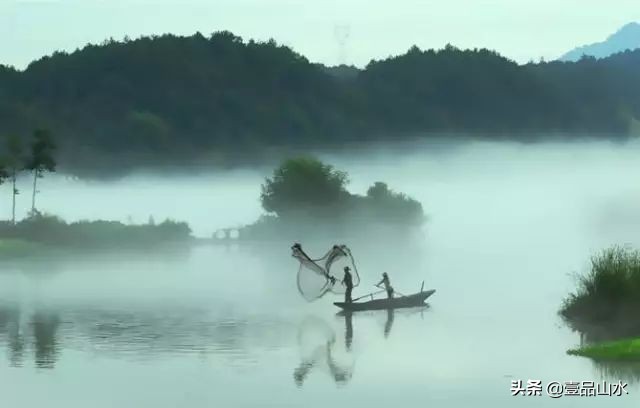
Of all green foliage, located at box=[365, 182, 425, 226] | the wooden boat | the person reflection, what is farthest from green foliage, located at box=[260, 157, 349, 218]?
the person reflection

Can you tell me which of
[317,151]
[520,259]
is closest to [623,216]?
[317,151]

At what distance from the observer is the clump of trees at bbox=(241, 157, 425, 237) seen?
378 feet

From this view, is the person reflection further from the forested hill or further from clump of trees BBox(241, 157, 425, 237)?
the forested hill

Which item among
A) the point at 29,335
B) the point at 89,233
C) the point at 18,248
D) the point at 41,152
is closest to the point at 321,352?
the point at 29,335

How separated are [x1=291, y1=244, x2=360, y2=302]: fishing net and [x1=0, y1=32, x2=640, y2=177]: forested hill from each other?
116425 mm

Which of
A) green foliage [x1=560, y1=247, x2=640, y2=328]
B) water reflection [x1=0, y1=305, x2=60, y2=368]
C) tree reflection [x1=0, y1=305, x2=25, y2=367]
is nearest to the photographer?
water reflection [x1=0, y1=305, x2=60, y2=368]

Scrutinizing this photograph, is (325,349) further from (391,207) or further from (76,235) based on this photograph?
(391,207)

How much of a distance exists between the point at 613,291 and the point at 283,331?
39.0ft

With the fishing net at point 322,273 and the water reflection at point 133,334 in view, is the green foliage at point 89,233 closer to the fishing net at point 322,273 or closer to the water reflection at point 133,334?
the water reflection at point 133,334

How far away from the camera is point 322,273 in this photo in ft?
190

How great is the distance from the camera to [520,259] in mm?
96750

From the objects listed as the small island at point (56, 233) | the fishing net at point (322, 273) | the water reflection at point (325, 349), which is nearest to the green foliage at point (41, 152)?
the small island at point (56, 233)

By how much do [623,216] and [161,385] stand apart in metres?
125

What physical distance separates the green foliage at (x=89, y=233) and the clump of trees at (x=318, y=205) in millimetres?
7020
